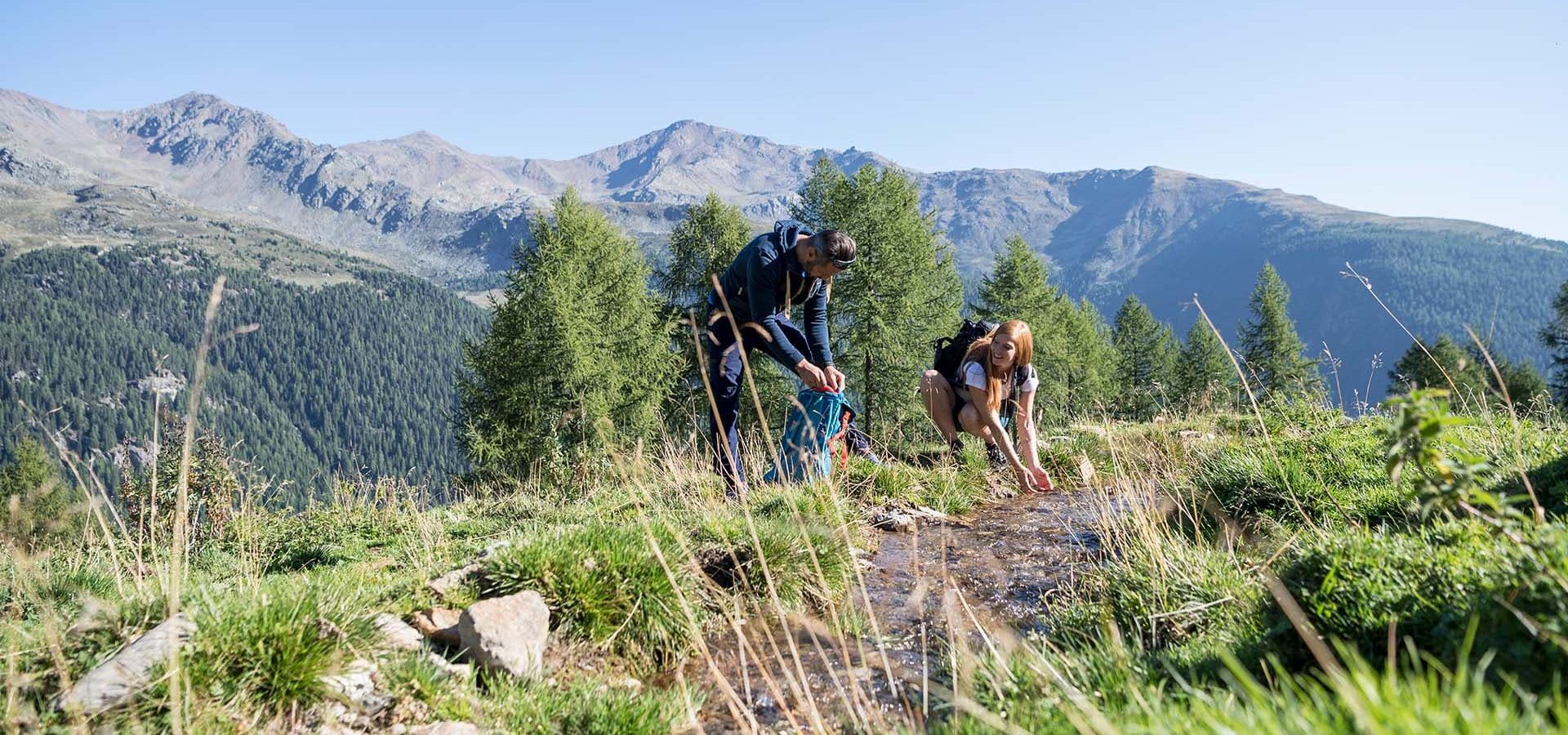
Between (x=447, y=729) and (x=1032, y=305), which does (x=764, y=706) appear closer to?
(x=447, y=729)

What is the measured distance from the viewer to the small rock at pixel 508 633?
10.7ft

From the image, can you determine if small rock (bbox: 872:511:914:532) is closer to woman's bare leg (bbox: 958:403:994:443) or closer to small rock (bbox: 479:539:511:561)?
woman's bare leg (bbox: 958:403:994:443)

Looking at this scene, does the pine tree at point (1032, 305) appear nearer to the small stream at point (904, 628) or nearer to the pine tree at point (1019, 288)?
the pine tree at point (1019, 288)

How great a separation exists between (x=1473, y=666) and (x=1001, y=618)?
223 cm

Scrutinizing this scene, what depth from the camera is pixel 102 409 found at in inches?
6678

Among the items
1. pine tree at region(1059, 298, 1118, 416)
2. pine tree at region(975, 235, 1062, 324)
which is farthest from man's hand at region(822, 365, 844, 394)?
pine tree at region(1059, 298, 1118, 416)

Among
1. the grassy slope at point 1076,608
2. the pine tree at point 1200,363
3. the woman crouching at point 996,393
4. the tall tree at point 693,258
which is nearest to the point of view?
the grassy slope at point 1076,608

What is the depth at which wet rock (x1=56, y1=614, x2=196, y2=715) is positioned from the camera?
96.3 inches

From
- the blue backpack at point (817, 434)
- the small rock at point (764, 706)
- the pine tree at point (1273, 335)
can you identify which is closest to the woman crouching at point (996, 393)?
the blue backpack at point (817, 434)

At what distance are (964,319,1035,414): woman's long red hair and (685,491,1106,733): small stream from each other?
110cm

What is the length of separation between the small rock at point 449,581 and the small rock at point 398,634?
1.19 ft

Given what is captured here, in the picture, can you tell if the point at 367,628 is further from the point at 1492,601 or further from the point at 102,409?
the point at 102,409

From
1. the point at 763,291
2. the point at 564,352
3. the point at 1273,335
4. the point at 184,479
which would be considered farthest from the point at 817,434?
the point at 1273,335

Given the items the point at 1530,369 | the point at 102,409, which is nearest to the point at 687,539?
the point at 1530,369
